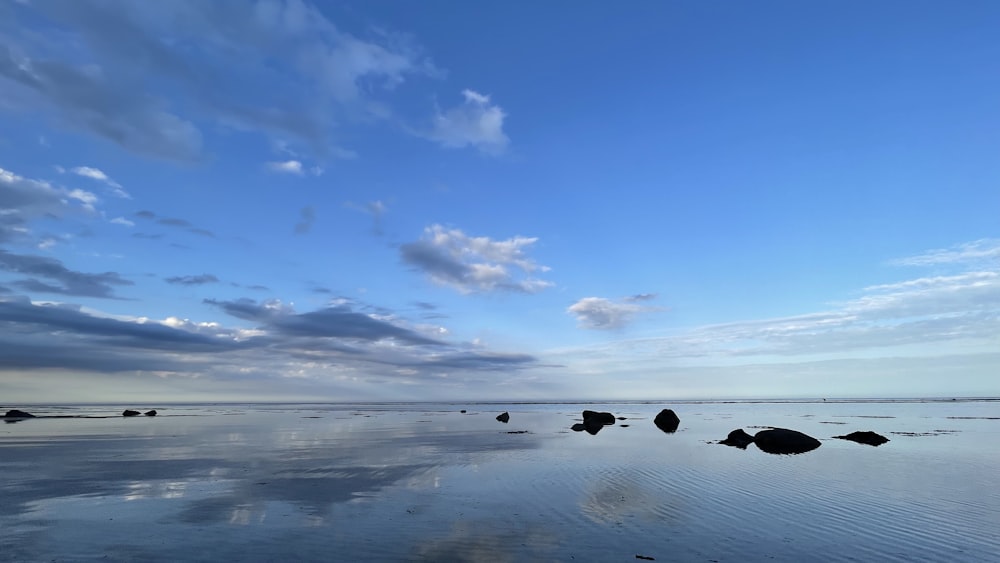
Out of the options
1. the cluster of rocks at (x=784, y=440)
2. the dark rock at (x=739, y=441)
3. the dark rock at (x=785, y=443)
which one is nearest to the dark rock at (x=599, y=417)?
the cluster of rocks at (x=784, y=440)

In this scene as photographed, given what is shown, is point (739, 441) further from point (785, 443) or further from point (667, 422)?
point (667, 422)

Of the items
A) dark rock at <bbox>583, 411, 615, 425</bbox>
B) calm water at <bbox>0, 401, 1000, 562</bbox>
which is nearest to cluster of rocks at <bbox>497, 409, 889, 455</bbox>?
calm water at <bbox>0, 401, 1000, 562</bbox>

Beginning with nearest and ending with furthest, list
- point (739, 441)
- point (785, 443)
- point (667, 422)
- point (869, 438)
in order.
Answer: point (785, 443)
point (739, 441)
point (869, 438)
point (667, 422)

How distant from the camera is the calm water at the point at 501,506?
14.9 meters

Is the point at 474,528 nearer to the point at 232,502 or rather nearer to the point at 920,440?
the point at 232,502

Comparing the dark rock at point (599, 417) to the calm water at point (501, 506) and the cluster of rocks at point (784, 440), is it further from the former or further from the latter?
the calm water at point (501, 506)

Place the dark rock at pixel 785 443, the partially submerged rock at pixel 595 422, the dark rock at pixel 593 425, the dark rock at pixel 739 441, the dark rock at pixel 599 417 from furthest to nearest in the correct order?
the dark rock at pixel 599 417 → the partially submerged rock at pixel 595 422 → the dark rock at pixel 593 425 → the dark rock at pixel 739 441 → the dark rock at pixel 785 443

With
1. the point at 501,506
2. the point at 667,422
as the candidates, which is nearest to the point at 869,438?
the point at 667,422

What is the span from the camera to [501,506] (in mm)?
20609

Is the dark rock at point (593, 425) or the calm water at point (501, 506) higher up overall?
the calm water at point (501, 506)

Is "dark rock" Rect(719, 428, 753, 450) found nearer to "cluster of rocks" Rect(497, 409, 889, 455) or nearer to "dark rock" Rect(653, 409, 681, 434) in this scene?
"cluster of rocks" Rect(497, 409, 889, 455)

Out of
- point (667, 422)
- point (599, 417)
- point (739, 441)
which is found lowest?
point (667, 422)

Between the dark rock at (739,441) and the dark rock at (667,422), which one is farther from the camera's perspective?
the dark rock at (667,422)

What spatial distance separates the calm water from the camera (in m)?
14.9
